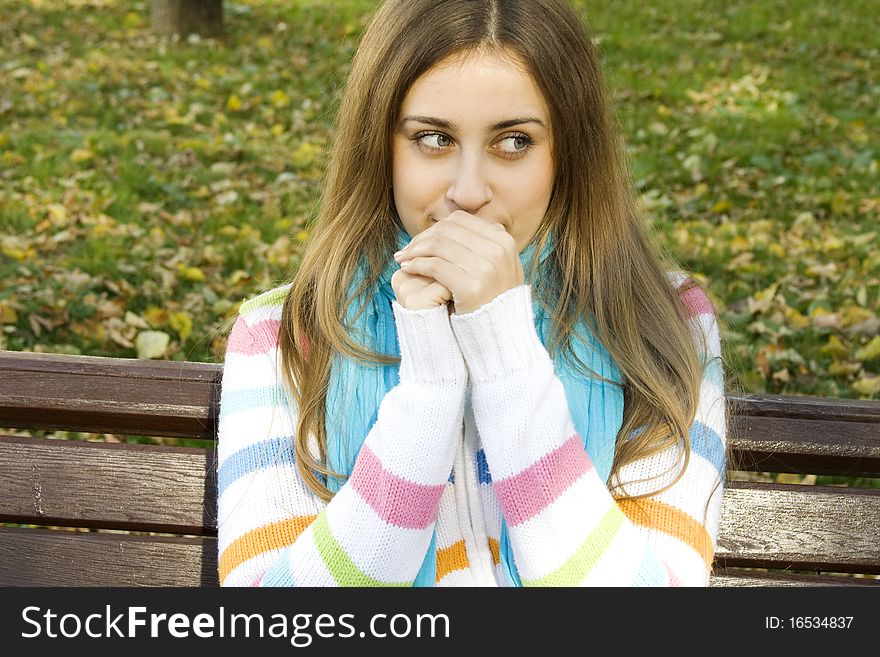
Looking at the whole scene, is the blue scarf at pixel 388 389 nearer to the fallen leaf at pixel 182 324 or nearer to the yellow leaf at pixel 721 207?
the fallen leaf at pixel 182 324

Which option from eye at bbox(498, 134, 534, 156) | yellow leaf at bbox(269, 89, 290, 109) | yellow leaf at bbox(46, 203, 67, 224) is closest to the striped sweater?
eye at bbox(498, 134, 534, 156)

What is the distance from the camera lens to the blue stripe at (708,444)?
1837 mm

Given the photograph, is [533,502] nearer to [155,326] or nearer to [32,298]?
[155,326]

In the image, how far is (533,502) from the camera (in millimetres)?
1636

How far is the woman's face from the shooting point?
1.72m

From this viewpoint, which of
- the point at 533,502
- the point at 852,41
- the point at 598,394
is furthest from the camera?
the point at 852,41

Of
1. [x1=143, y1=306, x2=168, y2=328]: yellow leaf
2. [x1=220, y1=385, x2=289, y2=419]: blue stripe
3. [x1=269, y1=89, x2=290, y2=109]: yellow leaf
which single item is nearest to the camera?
[x1=220, y1=385, x2=289, y2=419]: blue stripe

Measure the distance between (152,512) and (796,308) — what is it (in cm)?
275

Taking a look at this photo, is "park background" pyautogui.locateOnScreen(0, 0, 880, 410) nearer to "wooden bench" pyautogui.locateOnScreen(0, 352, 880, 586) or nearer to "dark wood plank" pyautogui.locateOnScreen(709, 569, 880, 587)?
"wooden bench" pyautogui.locateOnScreen(0, 352, 880, 586)

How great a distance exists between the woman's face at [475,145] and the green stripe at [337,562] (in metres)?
0.53

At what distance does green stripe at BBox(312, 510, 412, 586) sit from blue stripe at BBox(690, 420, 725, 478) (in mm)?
604

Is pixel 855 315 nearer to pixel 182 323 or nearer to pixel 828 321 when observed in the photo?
pixel 828 321

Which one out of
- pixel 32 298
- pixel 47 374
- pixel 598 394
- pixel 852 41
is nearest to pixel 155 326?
pixel 32 298

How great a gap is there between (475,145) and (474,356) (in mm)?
347
